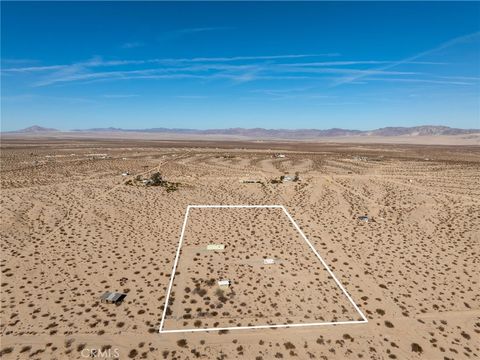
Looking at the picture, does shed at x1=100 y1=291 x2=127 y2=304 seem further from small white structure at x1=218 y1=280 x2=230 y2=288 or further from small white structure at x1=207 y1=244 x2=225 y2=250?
small white structure at x1=207 y1=244 x2=225 y2=250

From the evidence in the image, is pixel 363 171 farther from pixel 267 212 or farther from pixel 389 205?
pixel 267 212

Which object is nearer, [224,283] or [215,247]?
[224,283]

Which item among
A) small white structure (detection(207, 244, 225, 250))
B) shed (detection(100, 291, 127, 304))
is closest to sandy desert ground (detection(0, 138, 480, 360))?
shed (detection(100, 291, 127, 304))

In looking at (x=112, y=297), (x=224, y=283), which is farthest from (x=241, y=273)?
(x=112, y=297)

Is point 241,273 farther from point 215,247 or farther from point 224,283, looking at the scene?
point 215,247

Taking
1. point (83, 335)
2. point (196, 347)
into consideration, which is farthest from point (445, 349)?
point (83, 335)
